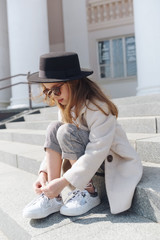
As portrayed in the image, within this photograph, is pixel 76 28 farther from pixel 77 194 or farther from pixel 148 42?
pixel 77 194

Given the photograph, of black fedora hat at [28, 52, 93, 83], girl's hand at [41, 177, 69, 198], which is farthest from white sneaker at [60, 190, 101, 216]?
black fedora hat at [28, 52, 93, 83]

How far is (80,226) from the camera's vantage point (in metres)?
1.14

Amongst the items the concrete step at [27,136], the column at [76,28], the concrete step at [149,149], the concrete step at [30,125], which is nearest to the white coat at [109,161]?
the concrete step at [149,149]

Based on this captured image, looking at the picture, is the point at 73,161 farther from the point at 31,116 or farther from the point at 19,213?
the point at 31,116

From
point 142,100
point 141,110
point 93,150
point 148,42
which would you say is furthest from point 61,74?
point 148,42

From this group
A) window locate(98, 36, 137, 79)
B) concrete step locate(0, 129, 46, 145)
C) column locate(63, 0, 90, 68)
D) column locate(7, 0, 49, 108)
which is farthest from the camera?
window locate(98, 36, 137, 79)

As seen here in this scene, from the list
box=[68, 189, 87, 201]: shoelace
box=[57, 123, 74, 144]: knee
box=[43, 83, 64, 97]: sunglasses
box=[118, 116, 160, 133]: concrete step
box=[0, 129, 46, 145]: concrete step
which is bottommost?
box=[68, 189, 87, 201]: shoelace

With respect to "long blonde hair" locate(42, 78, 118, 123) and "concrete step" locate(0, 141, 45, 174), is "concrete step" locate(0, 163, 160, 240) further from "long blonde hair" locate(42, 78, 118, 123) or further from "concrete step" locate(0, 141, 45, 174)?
"concrete step" locate(0, 141, 45, 174)

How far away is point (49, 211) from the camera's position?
1.24m

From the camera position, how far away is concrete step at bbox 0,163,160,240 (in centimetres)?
105

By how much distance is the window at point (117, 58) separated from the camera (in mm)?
8672

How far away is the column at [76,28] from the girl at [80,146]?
7572 millimetres

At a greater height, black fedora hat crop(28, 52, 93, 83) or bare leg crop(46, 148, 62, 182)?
black fedora hat crop(28, 52, 93, 83)

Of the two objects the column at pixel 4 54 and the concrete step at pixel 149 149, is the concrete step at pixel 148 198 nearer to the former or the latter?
the concrete step at pixel 149 149
